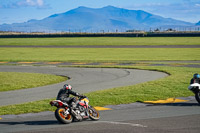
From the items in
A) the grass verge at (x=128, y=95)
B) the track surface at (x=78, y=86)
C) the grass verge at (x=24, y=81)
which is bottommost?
the grass verge at (x=24, y=81)

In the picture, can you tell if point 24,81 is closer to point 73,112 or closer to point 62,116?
point 73,112

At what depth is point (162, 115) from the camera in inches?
580

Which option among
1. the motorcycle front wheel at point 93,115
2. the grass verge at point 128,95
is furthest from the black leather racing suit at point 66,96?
the grass verge at point 128,95

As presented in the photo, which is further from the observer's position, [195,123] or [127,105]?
[127,105]

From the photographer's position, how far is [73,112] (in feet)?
43.9

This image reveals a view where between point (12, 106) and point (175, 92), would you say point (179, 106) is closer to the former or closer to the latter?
point (175, 92)

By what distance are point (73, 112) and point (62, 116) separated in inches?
17.6

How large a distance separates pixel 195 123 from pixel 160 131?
1753 mm

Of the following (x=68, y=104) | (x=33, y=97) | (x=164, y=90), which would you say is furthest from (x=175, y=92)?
(x=68, y=104)

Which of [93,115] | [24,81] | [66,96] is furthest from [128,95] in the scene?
[24,81]

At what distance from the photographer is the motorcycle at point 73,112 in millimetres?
13102

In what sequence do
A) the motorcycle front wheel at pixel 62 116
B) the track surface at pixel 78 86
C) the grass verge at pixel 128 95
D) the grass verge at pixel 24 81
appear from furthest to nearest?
1. the grass verge at pixel 24 81
2. the track surface at pixel 78 86
3. the grass verge at pixel 128 95
4. the motorcycle front wheel at pixel 62 116

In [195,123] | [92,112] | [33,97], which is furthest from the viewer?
[33,97]

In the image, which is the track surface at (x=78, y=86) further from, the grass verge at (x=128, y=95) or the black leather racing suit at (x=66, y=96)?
the black leather racing suit at (x=66, y=96)
